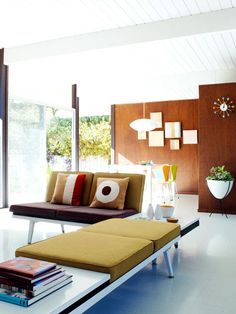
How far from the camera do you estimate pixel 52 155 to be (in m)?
7.74

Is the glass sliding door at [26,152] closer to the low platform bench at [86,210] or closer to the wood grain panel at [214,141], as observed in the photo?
the low platform bench at [86,210]

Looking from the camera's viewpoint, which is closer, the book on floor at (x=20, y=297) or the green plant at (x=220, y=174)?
the book on floor at (x=20, y=297)

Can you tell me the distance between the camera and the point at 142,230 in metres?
2.69

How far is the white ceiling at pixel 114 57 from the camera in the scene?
4.27m

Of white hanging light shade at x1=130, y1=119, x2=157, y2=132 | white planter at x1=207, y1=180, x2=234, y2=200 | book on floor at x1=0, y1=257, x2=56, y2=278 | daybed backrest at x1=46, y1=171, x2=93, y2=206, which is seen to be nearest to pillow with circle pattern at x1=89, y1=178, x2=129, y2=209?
daybed backrest at x1=46, y1=171, x2=93, y2=206

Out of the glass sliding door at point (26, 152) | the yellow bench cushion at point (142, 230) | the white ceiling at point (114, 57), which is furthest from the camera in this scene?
the glass sliding door at point (26, 152)

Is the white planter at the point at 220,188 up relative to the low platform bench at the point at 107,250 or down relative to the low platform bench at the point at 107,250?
up

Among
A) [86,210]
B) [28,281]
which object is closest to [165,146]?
[86,210]

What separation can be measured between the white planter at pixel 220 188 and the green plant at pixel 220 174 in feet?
0.28

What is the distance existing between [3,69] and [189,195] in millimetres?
5285

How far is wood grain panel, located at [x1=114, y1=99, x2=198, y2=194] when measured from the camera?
9070mm

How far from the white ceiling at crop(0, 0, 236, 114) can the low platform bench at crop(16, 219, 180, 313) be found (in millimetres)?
2742

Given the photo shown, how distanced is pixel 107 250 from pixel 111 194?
66.3 inches

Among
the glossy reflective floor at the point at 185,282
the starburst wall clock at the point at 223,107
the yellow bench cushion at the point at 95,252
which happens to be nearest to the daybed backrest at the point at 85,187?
the glossy reflective floor at the point at 185,282
